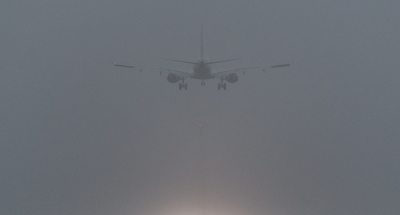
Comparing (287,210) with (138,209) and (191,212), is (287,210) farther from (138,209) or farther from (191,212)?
(138,209)

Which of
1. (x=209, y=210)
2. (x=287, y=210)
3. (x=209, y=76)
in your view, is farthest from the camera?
(x=287, y=210)

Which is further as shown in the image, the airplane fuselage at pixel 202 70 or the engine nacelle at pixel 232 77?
the engine nacelle at pixel 232 77

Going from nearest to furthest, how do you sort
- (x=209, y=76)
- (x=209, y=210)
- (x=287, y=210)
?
(x=209, y=76)
(x=209, y=210)
(x=287, y=210)

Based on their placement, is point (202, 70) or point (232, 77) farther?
point (232, 77)

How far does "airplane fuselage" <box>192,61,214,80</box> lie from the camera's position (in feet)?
135

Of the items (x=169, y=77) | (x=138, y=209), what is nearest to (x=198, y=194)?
(x=138, y=209)

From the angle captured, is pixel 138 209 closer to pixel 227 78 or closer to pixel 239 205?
pixel 239 205

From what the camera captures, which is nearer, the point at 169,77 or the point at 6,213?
the point at 169,77

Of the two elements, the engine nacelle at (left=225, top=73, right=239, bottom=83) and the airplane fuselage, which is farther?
the engine nacelle at (left=225, top=73, right=239, bottom=83)

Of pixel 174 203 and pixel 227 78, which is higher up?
A: pixel 227 78

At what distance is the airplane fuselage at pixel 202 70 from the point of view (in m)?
41.2

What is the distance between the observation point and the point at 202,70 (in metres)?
41.6

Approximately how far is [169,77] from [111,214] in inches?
1051

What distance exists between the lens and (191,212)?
5988 centimetres
